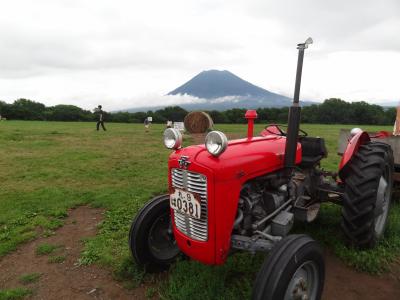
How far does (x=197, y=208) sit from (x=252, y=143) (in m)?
0.94

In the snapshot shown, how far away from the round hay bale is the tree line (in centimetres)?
1231

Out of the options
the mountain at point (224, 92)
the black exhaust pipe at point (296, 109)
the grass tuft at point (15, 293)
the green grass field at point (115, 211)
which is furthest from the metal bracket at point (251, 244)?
the mountain at point (224, 92)

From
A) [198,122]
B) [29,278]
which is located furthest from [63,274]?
[198,122]

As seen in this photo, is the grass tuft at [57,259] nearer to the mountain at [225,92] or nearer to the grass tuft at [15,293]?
the grass tuft at [15,293]

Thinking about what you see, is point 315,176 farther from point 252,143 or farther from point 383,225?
point 252,143

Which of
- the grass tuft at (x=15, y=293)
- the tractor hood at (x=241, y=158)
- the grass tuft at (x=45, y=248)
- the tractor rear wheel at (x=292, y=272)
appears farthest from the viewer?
the grass tuft at (x=45, y=248)

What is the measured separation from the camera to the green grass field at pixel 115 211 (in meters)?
3.24

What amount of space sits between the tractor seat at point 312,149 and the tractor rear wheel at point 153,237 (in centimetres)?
185

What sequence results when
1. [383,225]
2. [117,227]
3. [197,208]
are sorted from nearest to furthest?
[197,208] < [383,225] < [117,227]

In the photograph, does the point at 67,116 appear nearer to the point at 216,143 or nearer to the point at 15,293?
the point at 15,293

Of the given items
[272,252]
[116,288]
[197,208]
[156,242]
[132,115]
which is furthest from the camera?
[132,115]

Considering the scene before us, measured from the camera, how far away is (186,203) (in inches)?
112

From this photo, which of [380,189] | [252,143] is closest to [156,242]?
[252,143]

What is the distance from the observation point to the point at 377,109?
34.4 meters
